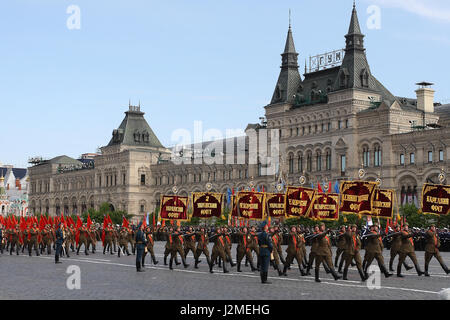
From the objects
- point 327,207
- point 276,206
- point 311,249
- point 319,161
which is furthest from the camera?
point 319,161

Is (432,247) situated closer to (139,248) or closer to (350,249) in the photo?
(350,249)

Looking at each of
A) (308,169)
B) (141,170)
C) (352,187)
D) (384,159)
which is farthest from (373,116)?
(141,170)

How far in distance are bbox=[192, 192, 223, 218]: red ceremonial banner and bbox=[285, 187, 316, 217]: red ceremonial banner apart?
2.83 meters

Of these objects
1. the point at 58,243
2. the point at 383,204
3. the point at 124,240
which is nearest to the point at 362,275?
the point at 383,204

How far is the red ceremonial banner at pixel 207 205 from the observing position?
100ft

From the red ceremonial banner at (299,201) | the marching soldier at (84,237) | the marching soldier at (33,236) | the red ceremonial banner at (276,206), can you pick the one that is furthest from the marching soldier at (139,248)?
the marching soldier at (33,236)

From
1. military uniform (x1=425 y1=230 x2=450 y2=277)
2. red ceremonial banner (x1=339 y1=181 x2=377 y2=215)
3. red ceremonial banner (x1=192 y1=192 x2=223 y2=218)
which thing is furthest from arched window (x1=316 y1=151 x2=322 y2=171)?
military uniform (x1=425 y1=230 x2=450 y2=277)

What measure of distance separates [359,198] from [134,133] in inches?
2782

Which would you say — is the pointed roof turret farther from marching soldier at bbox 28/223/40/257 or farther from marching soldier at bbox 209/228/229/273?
marching soldier at bbox 209/228/229/273

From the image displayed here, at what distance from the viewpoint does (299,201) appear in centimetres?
2978

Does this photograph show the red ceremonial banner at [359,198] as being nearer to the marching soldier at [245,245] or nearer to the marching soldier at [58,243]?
the marching soldier at [245,245]

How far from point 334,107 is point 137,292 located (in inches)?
1919

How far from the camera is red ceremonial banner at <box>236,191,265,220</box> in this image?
99.7 feet

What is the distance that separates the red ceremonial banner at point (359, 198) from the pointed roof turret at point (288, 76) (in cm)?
4283
